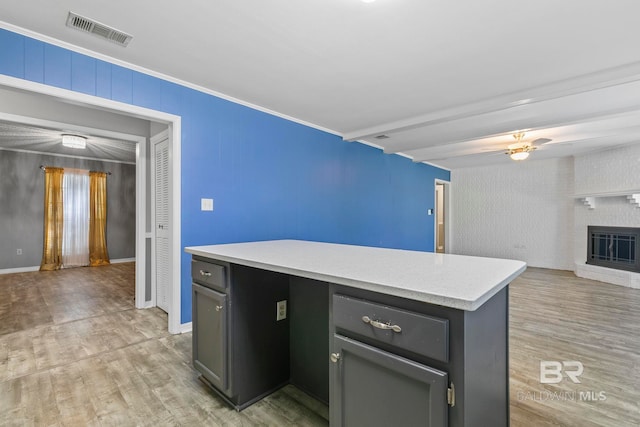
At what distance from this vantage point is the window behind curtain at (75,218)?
6297 millimetres

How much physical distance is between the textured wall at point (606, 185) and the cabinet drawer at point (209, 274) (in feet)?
22.6

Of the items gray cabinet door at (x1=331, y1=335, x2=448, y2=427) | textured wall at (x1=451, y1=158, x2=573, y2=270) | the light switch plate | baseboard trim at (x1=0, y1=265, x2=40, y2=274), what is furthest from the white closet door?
textured wall at (x1=451, y1=158, x2=573, y2=270)

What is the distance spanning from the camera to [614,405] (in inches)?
68.6

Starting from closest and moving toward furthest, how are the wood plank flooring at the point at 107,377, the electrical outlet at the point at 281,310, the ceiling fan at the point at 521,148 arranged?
the wood plank flooring at the point at 107,377 < the electrical outlet at the point at 281,310 < the ceiling fan at the point at 521,148

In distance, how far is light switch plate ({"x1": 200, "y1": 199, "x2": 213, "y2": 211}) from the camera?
3.03 meters

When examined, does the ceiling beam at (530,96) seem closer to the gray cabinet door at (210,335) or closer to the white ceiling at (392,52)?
the white ceiling at (392,52)

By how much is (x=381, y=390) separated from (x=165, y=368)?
1.83 m

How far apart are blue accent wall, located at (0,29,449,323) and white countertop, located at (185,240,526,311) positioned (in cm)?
148

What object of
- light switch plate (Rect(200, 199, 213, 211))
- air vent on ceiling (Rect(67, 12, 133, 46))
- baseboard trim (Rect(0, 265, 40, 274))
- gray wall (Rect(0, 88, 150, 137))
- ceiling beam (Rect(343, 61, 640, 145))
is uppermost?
air vent on ceiling (Rect(67, 12, 133, 46))

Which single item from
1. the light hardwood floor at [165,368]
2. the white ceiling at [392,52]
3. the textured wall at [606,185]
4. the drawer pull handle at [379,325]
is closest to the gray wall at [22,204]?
the light hardwood floor at [165,368]

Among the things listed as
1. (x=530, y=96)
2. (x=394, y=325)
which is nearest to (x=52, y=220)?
(x=394, y=325)

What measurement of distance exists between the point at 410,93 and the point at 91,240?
7.31 m

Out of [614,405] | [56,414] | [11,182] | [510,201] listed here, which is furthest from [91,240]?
[510,201]

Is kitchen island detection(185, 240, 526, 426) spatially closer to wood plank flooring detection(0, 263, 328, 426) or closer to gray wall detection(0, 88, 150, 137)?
wood plank flooring detection(0, 263, 328, 426)
